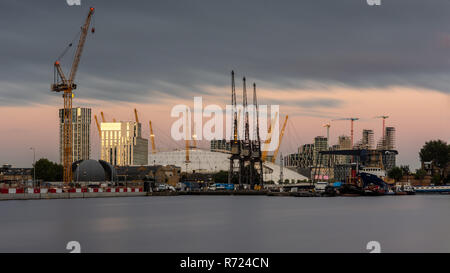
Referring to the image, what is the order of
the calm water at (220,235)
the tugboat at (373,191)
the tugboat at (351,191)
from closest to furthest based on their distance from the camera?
1. the calm water at (220,235)
2. the tugboat at (351,191)
3. the tugboat at (373,191)

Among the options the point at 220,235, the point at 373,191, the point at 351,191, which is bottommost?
the point at 373,191

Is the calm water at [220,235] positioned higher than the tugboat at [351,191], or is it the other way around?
the calm water at [220,235]

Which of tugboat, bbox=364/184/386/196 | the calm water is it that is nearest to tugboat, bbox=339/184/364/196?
tugboat, bbox=364/184/386/196

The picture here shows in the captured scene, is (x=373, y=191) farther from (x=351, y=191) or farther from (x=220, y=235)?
(x=220, y=235)

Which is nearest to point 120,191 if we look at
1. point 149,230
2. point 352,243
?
point 149,230

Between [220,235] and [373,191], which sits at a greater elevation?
[220,235]

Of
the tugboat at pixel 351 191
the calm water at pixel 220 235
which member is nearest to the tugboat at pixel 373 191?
the tugboat at pixel 351 191

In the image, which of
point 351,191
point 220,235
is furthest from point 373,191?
point 220,235

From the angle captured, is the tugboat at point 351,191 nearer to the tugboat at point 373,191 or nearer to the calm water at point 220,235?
the tugboat at point 373,191

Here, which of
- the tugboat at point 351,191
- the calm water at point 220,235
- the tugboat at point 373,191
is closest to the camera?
the calm water at point 220,235

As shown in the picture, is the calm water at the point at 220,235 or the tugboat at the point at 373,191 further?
the tugboat at the point at 373,191
